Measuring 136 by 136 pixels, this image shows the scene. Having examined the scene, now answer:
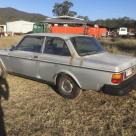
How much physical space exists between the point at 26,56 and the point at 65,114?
7.94 feet

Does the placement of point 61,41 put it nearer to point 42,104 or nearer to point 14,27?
point 42,104

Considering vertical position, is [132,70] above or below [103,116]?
above

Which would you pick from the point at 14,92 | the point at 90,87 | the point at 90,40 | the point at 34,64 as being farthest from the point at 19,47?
the point at 90,87

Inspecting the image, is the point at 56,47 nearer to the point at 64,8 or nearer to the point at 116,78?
the point at 116,78

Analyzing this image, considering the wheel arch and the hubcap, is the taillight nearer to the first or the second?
the wheel arch

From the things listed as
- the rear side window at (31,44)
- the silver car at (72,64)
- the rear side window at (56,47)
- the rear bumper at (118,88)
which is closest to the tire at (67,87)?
the silver car at (72,64)

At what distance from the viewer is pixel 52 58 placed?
670cm

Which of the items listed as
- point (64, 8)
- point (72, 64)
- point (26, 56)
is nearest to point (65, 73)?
point (72, 64)

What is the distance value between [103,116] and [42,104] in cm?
149

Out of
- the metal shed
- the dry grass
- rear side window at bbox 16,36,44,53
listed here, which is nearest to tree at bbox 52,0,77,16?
the metal shed

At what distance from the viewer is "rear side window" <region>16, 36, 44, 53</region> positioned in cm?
720

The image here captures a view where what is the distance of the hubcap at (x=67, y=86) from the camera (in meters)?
6.45

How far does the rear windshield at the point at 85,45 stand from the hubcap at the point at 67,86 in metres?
0.75

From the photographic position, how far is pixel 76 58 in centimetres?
627
